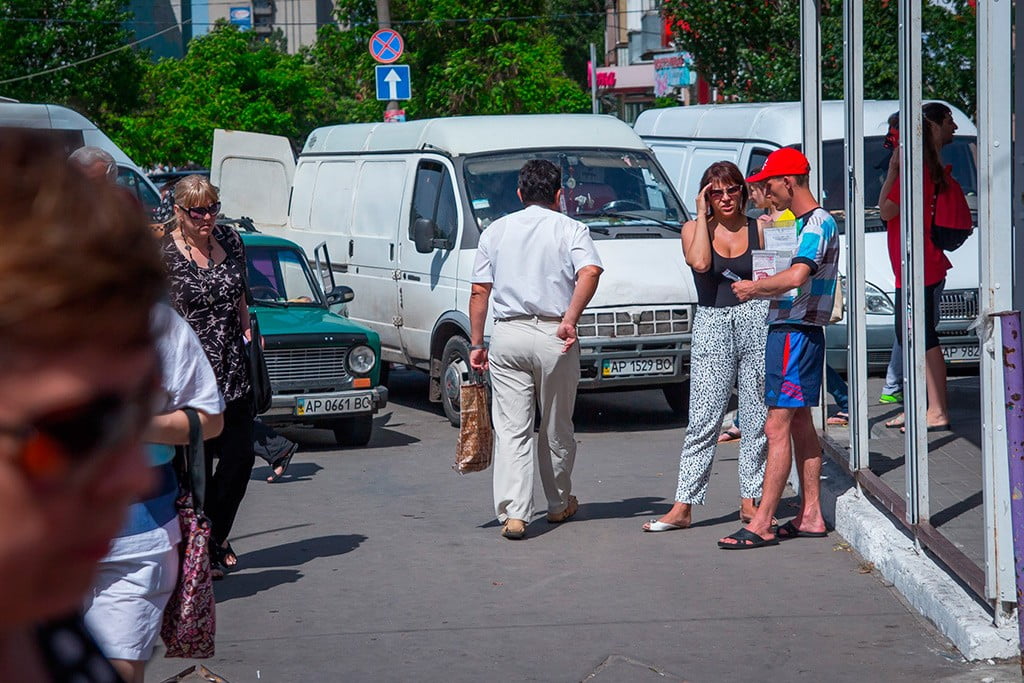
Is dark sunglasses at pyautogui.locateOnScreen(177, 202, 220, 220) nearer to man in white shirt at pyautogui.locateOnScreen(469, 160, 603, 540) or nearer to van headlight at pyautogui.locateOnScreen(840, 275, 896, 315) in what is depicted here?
man in white shirt at pyautogui.locateOnScreen(469, 160, 603, 540)

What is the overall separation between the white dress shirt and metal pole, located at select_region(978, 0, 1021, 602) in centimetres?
290

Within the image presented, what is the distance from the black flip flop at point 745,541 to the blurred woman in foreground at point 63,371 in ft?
20.6

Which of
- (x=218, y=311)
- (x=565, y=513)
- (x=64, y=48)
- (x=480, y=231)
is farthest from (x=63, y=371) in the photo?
(x=64, y=48)

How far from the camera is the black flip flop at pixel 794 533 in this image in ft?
24.2

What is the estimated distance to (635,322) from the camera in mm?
10922

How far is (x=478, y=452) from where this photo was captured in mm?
7906

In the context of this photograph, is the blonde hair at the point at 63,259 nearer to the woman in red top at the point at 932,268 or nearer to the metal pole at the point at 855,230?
the metal pole at the point at 855,230

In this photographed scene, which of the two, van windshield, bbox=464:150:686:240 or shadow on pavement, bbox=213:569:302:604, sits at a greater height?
van windshield, bbox=464:150:686:240

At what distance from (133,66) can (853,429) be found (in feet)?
107

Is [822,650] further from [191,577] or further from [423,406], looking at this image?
[423,406]

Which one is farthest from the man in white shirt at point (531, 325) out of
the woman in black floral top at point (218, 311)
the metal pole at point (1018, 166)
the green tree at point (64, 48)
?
the green tree at point (64, 48)

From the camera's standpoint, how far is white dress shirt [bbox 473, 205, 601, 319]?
7.57m

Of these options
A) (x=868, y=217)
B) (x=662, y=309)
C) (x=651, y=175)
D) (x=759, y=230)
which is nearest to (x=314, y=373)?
(x=662, y=309)

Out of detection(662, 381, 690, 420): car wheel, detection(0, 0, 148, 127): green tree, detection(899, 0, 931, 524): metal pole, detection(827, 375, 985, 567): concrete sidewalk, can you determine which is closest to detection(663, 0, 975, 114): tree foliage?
detection(662, 381, 690, 420): car wheel
